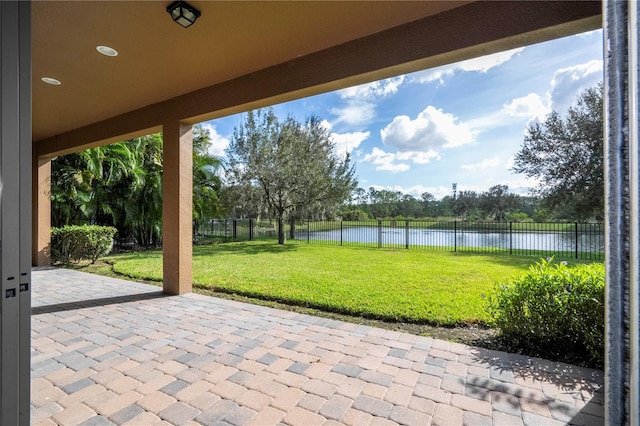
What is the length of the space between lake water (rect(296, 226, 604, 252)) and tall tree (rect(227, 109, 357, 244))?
151 centimetres

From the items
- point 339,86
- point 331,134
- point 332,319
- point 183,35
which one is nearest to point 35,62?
point 183,35

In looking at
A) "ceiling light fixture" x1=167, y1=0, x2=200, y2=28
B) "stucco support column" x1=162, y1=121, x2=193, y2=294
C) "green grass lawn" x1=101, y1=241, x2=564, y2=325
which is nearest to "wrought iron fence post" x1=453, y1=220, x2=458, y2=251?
"green grass lawn" x1=101, y1=241, x2=564, y2=325

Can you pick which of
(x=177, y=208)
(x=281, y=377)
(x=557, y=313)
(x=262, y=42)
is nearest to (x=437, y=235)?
(x=557, y=313)

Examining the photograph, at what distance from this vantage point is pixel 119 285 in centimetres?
501

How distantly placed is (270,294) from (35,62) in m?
3.69

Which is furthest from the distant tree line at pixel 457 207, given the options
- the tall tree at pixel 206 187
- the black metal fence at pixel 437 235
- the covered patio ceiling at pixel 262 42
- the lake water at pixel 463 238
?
the covered patio ceiling at pixel 262 42

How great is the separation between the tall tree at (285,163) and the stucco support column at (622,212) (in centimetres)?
1024

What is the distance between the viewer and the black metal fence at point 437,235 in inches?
327

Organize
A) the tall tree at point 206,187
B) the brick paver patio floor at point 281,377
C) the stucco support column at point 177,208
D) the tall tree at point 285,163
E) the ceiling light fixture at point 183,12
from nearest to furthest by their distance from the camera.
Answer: the brick paver patio floor at point 281,377, the ceiling light fixture at point 183,12, the stucco support column at point 177,208, the tall tree at point 285,163, the tall tree at point 206,187

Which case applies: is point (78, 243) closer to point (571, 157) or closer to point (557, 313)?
point (557, 313)

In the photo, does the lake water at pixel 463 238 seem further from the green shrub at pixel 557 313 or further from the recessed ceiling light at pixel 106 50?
the recessed ceiling light at pixel 106 50

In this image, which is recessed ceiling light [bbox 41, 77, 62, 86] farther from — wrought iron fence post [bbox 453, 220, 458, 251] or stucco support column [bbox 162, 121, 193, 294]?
wrought iron fence post [bbox 453, 220, 458, 251]

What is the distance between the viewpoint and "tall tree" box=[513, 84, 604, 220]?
6.66m

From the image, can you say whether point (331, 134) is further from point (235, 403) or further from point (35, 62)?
point (235, 403)
